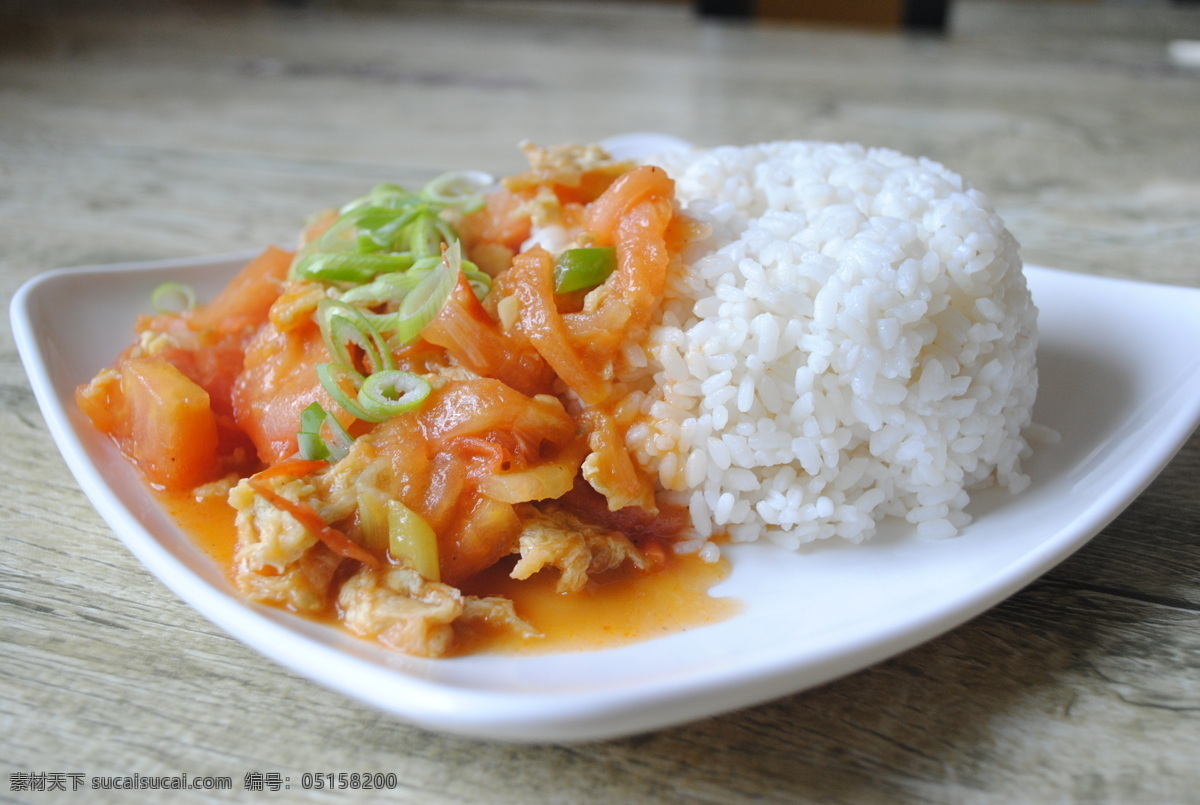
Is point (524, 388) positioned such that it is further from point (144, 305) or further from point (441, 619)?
point (144, 305)

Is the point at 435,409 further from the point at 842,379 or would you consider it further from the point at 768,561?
the point at 842,379

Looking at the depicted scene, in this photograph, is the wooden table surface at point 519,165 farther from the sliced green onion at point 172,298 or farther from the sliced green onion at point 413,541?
the sliced green onion at point 172,298

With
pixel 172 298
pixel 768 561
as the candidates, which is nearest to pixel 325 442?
pixel 768 561

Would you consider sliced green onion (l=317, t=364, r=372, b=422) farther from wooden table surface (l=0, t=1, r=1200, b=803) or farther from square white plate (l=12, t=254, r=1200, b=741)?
wooden table surface (l=0, t=1, r=1200, b=803)

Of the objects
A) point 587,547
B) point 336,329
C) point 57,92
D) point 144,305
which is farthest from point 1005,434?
point 57,92

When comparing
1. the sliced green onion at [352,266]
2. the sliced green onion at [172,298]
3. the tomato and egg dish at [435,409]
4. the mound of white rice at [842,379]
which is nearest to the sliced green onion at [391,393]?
the tomato and egg dish at [435,409]

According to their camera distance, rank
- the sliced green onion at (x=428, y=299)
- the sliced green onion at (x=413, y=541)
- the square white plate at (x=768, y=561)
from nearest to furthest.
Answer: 1. the square white plate at (x=768, y=561)
2. the sliced green onion at (x=413, y=541)
3. the sliced green onion at (x=428, y=299)
